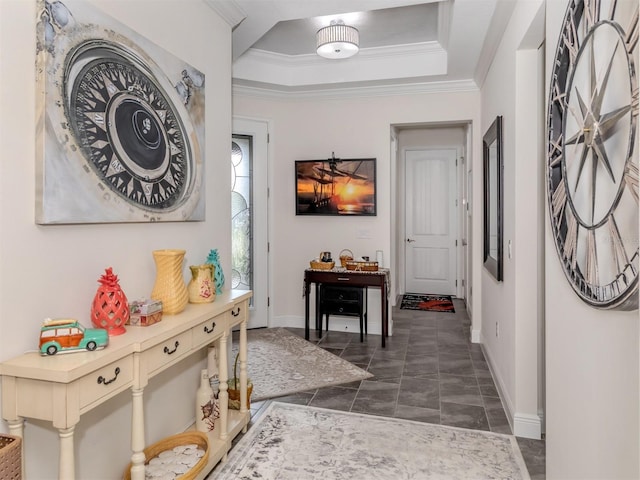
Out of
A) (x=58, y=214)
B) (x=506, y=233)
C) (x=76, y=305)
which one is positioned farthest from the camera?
(x=506, y=233)

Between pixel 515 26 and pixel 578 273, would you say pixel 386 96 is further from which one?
pixel 578 273

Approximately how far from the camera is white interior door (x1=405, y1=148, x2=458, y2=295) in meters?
7.18

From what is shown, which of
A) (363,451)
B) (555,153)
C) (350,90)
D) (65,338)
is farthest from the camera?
(350,90)

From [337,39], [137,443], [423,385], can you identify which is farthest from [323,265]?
[137,443]

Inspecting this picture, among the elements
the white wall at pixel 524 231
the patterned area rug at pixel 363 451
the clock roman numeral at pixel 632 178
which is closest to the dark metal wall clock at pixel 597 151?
the clock roman numeral at pixel 632 178

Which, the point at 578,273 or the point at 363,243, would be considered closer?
the point at 578,273

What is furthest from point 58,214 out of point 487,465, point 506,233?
point 506,233

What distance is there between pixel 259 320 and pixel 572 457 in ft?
13.0

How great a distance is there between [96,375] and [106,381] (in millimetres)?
61

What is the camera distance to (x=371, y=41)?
4285mm

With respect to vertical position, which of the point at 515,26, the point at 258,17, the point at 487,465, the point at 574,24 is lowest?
the point at 487,465

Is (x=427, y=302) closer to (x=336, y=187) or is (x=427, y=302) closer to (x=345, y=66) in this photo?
(x=336, y=187)

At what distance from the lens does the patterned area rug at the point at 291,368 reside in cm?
337

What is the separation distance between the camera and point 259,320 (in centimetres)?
514
